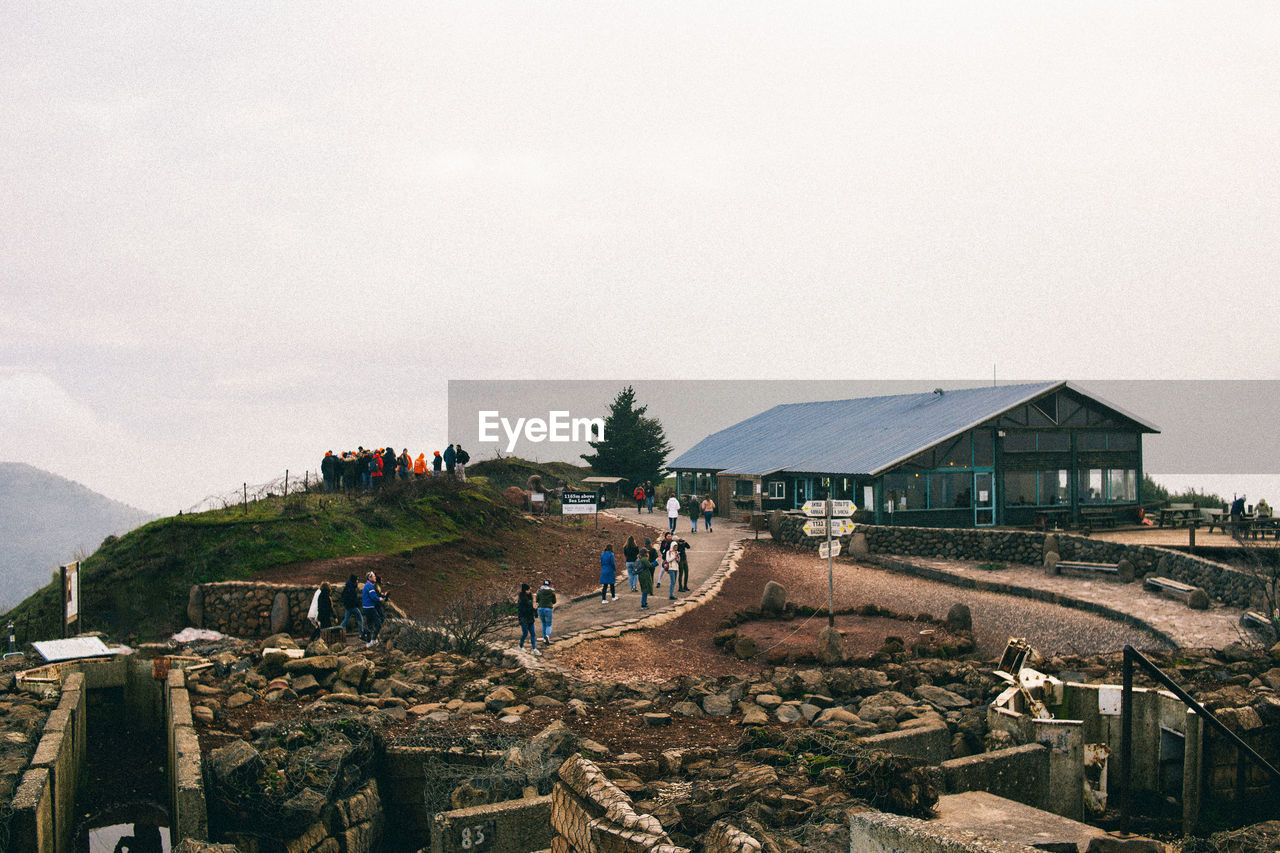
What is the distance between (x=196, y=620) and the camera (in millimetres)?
20984

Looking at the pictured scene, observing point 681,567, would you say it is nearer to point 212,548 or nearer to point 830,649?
point 830,649

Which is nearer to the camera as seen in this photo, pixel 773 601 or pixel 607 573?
pixel 773 601

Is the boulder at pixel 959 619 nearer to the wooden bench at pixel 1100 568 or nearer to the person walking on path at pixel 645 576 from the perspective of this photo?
the person walking on path at pixel 645 576

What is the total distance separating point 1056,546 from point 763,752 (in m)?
21.9

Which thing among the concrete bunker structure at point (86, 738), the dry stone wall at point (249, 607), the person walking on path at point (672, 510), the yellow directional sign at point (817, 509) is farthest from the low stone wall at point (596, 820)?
the person walking on path at point (672, 510)

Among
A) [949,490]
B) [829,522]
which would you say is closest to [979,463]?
[949,490]

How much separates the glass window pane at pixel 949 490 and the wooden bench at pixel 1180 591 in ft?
36.2

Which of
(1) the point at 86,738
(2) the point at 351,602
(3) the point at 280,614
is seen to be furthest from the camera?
(3) the point at 280,614

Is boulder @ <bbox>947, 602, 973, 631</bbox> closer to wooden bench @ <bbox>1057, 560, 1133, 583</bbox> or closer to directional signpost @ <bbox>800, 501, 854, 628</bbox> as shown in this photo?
directional signpost @ <bbox>800, 501, 854, 628</bbox>

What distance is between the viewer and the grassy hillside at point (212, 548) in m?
22.0

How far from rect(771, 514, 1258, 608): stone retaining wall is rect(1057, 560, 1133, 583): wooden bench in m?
0.34

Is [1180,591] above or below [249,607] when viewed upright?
above

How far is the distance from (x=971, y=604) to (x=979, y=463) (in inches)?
553

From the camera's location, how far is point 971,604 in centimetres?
2314
